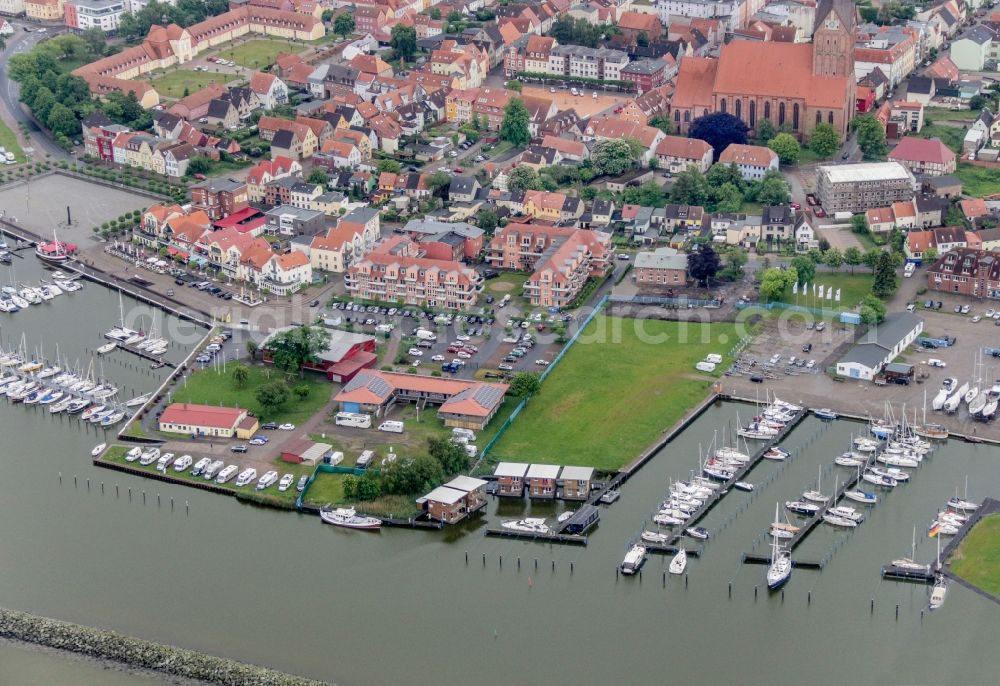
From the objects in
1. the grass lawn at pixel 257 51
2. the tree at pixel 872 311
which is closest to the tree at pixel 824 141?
the tree at pixel 872 311

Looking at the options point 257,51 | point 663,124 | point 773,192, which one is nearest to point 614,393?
point 773,192

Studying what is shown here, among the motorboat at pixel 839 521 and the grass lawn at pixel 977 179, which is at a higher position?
the grass lawn at pixel 977 179

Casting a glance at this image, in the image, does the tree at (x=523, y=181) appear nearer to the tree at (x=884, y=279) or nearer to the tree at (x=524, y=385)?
the tree at (x=884, y=279)

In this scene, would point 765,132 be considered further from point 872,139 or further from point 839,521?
point 839,521

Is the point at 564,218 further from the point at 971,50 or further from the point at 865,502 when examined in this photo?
the point at 971,50

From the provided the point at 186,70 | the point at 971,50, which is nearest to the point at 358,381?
the point at 186,70

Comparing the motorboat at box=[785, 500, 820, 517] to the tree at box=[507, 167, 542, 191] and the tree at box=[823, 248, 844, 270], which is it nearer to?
the tree at box=[823, 248, 844, 270]
